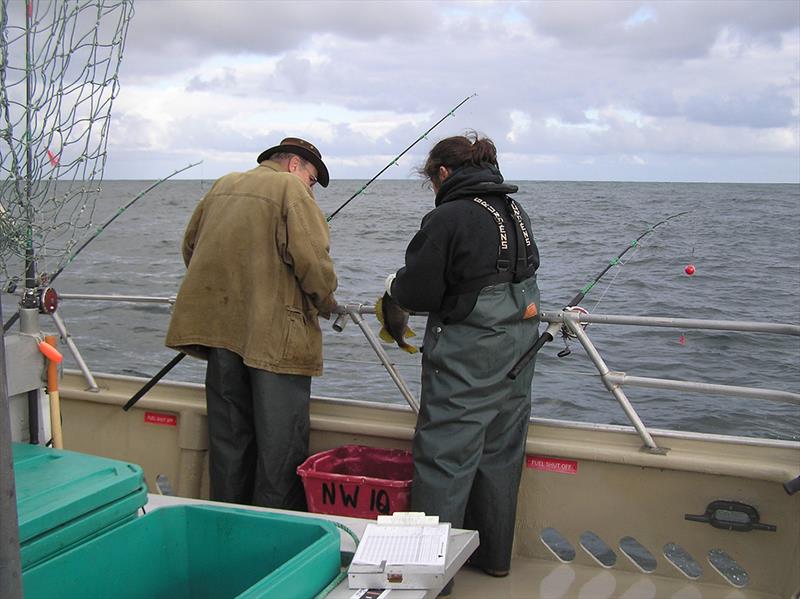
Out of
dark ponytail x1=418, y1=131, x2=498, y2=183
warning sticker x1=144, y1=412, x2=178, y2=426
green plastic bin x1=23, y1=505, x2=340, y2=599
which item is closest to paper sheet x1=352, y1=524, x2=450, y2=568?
green plastic bin x1=23, y1=505, x2=340, y2=599

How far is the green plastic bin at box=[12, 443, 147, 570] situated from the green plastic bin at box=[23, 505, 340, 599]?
0.11 feet

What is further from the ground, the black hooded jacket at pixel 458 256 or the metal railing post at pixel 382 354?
the black hooded jacket at pixel 458 256

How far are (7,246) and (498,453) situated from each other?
1952 millimetres

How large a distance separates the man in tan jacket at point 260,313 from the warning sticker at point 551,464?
3.11 ft

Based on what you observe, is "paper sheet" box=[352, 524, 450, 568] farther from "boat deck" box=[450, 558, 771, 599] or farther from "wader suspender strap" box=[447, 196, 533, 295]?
"boat deck" box=[450, 558, 771, 599]

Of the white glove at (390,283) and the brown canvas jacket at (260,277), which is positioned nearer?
the white glove at (390,283)

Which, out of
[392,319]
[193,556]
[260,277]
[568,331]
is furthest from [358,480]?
[193,556]

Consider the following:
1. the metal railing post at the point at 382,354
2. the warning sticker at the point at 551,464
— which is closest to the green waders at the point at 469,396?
the warning sticker at the point at 551,464

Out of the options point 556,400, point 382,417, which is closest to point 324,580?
point 382,417

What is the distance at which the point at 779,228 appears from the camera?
1962 centimetres

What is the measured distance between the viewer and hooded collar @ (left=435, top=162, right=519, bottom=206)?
10.5ft

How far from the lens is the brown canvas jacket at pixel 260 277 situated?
11.5 ft

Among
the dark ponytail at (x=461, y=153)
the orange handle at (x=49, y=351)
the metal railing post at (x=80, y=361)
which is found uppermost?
the dark ponytail at (x=461, y=153)

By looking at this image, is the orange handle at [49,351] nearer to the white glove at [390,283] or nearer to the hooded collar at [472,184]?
the white glove at [390,283]
